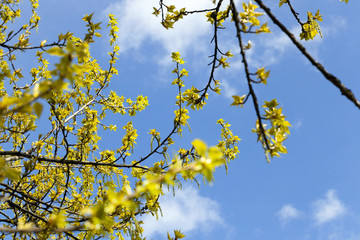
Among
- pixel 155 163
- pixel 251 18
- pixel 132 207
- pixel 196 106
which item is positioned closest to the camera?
pixel 132 207

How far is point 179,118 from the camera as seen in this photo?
3543 millimetres

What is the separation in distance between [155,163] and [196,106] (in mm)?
1182

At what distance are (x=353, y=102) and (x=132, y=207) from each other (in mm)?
1255

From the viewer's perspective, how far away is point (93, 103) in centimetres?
542

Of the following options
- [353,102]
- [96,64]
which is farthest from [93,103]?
[353,102]

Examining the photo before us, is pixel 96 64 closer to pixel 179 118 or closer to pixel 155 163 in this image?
pixel 179 118

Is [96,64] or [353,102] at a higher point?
[96,64]

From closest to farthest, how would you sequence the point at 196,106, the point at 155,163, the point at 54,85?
1. the point at 54,85
2. the point at 155,163
3. the point at 196,106

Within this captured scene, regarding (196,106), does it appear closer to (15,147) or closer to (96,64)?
(96,64)

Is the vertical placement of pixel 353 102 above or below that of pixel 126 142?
below

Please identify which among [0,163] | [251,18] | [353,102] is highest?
[251,18]

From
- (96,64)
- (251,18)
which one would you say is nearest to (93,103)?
(96,64)

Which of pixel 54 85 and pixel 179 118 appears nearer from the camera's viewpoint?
pixel 54 85

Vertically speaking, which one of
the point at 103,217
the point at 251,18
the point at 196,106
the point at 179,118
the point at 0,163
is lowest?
the point at 103,217
